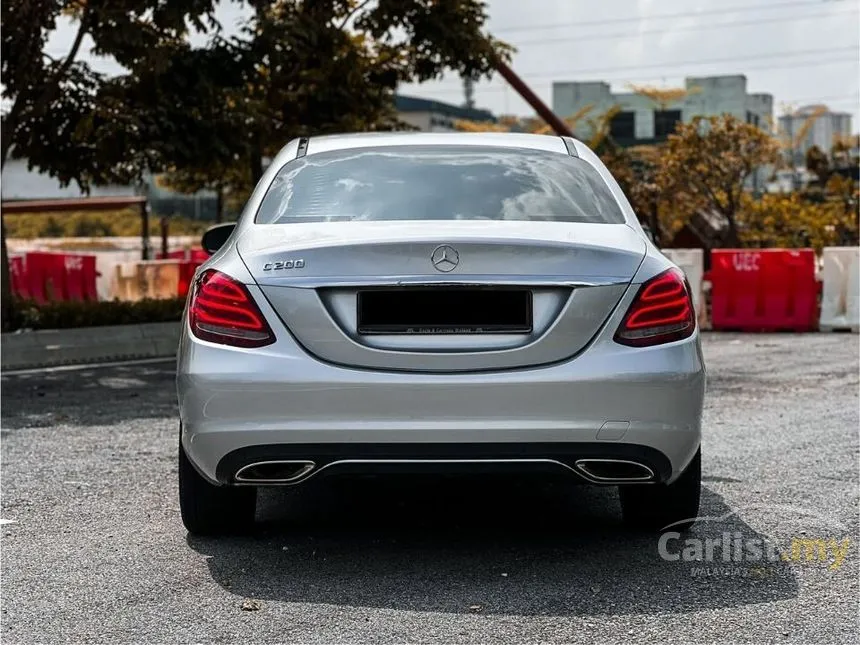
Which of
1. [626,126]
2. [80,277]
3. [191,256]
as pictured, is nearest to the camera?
[80,277]

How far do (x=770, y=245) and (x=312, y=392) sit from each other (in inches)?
1086

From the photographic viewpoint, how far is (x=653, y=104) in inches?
3282

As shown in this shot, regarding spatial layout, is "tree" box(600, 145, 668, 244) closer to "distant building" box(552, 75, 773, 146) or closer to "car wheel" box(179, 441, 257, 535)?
"car wheel" box(179, 441, 257, 535)

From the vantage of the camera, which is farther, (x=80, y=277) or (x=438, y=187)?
(x=80, y=277)

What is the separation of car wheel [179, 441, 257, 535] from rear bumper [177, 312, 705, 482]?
0.57 metres

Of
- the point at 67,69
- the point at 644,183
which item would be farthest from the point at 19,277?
the point at 644,183

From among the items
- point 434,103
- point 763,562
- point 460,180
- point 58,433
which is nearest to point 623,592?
point 763,562

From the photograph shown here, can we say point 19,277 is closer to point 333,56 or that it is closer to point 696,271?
point 333,56

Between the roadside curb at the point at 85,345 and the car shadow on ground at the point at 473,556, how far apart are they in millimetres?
7683

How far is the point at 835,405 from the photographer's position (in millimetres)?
9680

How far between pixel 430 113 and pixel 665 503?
105247 mm

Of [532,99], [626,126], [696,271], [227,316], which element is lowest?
[696,271]

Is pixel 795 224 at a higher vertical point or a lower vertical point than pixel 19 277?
higher

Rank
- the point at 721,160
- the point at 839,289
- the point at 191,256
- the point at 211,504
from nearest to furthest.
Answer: the point at 211,504 → the point at 839,289 → the point at 191,256 → the point at 721,160
